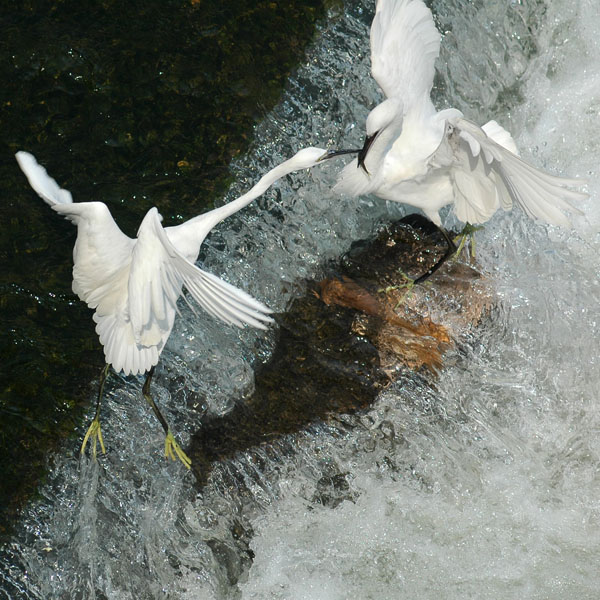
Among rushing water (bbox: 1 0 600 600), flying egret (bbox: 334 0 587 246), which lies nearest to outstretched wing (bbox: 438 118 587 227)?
flying egret (bbox: 334 0 587 246)

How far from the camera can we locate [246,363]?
11.6ft

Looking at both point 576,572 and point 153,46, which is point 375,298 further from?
point 153,46

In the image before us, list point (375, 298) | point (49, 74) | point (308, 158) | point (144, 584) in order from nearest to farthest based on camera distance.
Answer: point (308, 158) → point (144, 584) → point (375, 298) → point (49, 74)

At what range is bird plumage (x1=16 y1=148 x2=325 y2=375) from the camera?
246cm

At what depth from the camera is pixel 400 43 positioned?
10.7 feet

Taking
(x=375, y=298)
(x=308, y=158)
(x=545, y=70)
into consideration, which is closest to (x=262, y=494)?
(x=375, y=298)

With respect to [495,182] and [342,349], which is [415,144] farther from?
[342,349]

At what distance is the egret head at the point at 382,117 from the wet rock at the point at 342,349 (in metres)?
0.70

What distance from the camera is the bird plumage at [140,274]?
8.08 feet

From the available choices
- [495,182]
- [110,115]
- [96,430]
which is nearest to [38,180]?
[96,430]

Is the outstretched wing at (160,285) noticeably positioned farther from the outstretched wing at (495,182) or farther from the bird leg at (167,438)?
the outstretched wing at (495,182)

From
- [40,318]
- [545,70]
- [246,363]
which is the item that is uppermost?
[545,70]

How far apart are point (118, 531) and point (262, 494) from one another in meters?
0.60

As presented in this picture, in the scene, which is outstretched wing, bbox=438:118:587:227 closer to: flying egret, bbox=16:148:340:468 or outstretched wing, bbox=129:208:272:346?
flying egret, bbox=16:148:340:468
